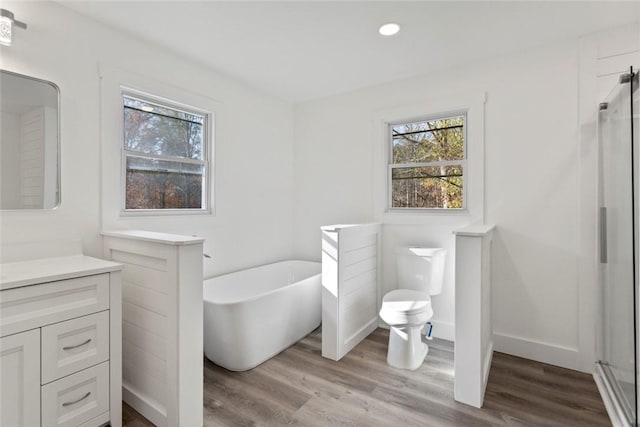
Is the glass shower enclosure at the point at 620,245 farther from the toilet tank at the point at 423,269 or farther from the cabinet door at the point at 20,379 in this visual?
the cabinet door at the point at 20,379

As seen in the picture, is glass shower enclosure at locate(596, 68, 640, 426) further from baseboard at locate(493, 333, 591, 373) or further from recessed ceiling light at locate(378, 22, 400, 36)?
recessed ceiling light at locate(378, 22, 400, 36)

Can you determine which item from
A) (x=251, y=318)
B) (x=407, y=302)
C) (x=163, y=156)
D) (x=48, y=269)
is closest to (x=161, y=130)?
(x=163, y=156)

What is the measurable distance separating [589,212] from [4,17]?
12.4ft

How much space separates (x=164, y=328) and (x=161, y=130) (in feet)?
5.39

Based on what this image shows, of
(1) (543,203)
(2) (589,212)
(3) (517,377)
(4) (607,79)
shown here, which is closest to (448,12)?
(4) (607,79)

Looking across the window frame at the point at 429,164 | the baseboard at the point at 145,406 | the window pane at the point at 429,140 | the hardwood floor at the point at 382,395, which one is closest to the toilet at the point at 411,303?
the hardwood floor at the point at 382,395

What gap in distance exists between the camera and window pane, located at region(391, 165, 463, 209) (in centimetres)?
283

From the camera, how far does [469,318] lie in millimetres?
1882

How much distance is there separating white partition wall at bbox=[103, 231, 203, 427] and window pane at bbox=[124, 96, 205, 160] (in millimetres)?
900

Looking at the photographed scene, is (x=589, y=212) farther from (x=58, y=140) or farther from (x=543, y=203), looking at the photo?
(x=58, y=140)

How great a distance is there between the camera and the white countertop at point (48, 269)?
132 centimetres

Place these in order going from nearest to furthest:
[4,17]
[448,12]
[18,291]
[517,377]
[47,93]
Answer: [18,291] < [4,17] < [47,93] < [448,12] < [517,377]

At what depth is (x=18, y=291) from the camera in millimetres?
1303

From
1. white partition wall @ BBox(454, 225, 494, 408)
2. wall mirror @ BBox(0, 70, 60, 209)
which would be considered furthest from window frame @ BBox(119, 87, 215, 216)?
white partition wall @ BBox(454, 225, 494, 408)
